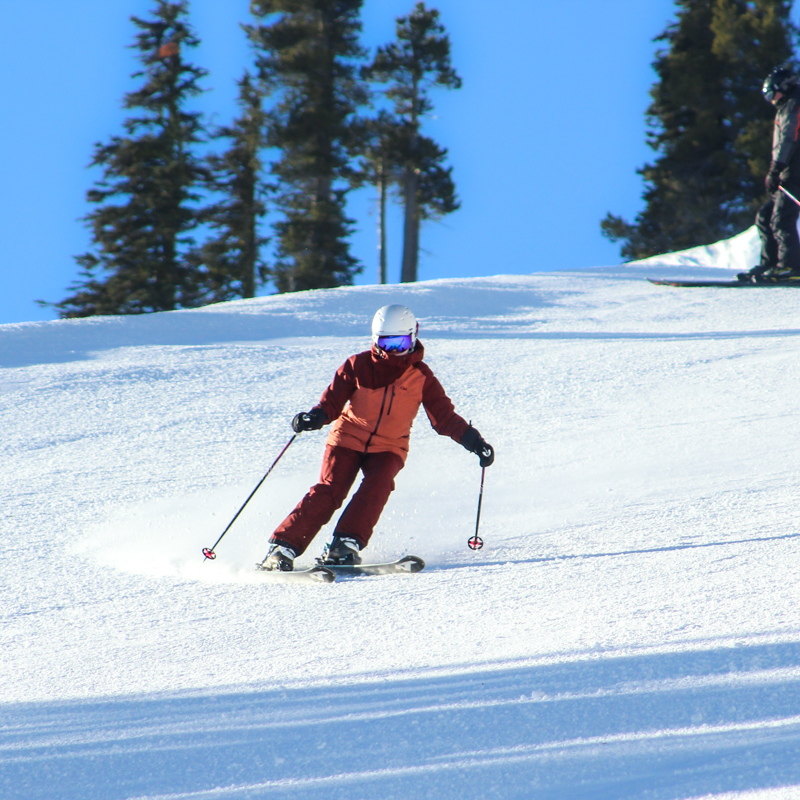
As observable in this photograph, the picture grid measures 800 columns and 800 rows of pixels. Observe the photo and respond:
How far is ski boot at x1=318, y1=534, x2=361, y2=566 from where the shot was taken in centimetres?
381

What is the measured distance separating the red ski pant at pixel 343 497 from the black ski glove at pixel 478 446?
Answer: 0.33 meters

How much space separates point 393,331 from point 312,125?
71.7 feet

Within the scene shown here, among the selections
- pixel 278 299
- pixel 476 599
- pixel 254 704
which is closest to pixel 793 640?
pixel 476 599

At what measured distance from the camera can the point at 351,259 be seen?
85.1 feet

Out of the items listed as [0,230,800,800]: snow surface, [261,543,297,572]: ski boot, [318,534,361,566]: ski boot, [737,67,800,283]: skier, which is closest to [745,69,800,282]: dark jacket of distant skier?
[737,67,800,283]: skier

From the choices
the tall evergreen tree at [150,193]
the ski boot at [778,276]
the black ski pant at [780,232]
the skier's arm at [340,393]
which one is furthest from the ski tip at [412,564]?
the tall evergreen tree at [150,193]

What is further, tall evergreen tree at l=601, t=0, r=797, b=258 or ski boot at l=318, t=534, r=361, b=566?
tall evergreen tree at l=601, t=0, r=797, b=258

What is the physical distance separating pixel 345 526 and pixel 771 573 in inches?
68.2

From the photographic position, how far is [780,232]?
32.1ft

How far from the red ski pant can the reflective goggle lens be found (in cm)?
49

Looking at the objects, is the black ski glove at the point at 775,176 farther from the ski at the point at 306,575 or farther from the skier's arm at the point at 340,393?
the ski at the point at 306,575

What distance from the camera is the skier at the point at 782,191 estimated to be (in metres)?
8.74

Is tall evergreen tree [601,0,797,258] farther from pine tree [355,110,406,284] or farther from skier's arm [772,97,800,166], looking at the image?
skier's arm [772,97,800,166]

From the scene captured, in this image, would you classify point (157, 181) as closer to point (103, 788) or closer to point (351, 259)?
point (351, 259)
